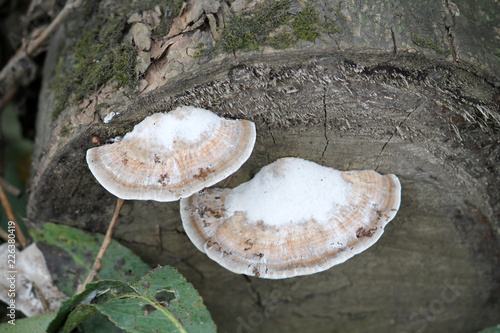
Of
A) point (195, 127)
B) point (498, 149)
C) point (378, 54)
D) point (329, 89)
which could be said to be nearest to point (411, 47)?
point (378, 54)

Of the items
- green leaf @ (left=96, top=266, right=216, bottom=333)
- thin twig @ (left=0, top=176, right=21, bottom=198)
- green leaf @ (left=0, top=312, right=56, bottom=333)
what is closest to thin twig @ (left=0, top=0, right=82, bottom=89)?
thin twig @ (left=0, top=176, right=21, bottom=198)

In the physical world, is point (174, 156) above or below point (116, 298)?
above

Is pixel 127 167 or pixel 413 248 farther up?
pixel 127 167

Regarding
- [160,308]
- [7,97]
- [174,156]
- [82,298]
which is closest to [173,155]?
[174,156]

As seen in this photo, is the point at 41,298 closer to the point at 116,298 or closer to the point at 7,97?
the point at 116,298

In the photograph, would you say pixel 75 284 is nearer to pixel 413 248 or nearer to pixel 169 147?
pixel 169 147

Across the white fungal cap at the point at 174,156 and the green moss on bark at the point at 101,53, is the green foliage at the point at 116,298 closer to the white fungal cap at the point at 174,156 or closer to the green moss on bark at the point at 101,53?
the white fungal cap at the point at 174,156
